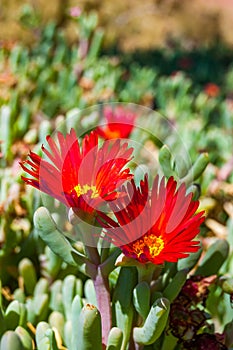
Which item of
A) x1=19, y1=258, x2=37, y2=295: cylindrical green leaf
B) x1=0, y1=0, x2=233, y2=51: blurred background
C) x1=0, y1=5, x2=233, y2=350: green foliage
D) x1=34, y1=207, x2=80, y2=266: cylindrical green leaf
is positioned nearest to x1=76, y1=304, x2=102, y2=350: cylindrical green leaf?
x1=0, y1=5, x2=233, y2=350: green foliage

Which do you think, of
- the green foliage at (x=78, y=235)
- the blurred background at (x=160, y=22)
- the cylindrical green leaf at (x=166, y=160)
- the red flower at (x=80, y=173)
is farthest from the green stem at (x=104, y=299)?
the blurred background at (x=160, y=22)

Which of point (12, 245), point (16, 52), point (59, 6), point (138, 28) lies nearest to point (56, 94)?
point (16, 52)

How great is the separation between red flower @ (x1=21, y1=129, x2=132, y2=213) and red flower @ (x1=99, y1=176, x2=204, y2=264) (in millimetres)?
26

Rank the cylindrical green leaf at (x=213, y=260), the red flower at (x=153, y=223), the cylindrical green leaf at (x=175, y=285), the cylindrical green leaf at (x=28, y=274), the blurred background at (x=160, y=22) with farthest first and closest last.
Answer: the blurred background at (x=160, y=22) < the cylindrical green leaf at (x=28, y=274) < the cylindrical green leaf at (x=213, y=260) < the cylindrical green leaf at (x=175, y=285) < the red flower at (x=153, y=223)

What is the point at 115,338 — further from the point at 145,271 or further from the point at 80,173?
the point at 80,173

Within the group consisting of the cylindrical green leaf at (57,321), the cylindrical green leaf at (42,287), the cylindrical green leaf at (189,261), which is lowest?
the cylindrical green leaf at (57,321)

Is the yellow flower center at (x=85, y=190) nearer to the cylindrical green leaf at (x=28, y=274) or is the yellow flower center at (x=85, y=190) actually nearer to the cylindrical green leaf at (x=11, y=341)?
the cylindrical green leaf at (x=11, y=341)

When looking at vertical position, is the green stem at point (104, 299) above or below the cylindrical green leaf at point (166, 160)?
below

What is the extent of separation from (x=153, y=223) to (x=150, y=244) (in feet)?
0.09

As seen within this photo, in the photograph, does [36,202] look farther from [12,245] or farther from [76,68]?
[76,68]

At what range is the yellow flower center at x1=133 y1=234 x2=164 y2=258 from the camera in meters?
0.72

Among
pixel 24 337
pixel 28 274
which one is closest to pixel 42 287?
pixel 28 274

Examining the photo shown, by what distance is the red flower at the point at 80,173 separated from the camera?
2.35 feet

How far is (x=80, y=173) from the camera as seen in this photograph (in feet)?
2.42
